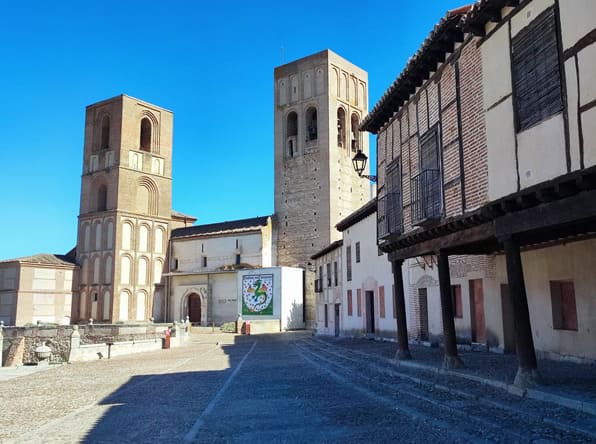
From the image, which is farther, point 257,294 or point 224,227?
point 224,227

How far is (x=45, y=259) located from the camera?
4803cm

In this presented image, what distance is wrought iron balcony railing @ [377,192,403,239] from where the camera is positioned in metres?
13.3

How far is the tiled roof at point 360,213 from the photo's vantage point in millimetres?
21562

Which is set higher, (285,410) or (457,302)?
(457,302)

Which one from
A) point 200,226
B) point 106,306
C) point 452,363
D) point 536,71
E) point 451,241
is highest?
point 200,226

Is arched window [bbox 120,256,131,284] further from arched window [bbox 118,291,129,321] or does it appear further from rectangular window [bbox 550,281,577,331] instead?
rectangular window [bbox 550,281,577,331]

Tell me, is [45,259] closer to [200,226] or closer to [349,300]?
[200,226]

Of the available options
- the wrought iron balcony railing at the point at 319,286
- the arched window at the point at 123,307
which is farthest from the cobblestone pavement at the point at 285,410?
the arched window at the point at 123,307

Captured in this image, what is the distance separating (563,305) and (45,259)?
46.6m

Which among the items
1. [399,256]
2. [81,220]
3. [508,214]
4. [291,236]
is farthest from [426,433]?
[81,220]

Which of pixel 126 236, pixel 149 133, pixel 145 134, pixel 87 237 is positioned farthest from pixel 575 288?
pixel 145 134

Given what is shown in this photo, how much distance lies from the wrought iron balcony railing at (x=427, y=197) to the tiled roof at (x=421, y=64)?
2266mm

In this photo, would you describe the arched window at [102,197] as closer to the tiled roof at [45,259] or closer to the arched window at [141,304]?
the tiled roof at [45,259]

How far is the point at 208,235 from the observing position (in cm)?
5019
